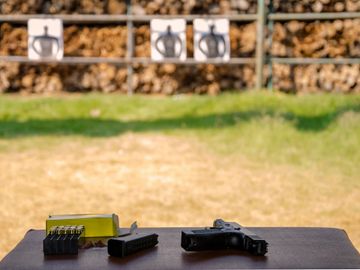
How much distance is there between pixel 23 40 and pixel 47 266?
25.7 ft

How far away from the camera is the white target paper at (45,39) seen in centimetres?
923

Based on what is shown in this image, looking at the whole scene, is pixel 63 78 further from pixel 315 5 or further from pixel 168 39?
pixel 315 5

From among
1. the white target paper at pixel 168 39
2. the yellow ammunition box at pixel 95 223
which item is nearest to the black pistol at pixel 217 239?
the yellow ammunition box at pixel 95 223

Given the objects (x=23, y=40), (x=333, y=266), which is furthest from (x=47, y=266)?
(x=23, y=40)

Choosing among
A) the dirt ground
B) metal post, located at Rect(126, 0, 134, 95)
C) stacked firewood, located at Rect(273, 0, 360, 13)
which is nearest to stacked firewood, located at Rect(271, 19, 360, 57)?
stacked firewood, located at Rect(273, 0, 360, 13)

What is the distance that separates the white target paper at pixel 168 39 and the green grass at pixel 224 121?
2.11 ft

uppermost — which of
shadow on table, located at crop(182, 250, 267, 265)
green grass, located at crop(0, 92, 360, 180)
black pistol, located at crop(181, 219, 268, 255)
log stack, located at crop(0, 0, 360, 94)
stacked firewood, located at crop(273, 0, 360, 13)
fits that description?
stacked firewood, located at crop(273, 0, 360, 13)

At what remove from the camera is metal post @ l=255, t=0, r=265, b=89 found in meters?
9.00

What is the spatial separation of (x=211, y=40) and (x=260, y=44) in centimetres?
55

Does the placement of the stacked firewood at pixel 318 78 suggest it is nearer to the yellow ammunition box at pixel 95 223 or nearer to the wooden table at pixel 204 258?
the wooden table at pixel 204 258

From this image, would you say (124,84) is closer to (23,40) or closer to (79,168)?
(23,40)

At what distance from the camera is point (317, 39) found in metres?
9.34

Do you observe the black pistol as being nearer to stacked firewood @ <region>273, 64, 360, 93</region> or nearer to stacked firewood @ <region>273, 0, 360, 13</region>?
stacked firewood @ <region>273, 64, 360, 93</region>

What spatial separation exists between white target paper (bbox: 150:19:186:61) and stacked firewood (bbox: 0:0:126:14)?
1.92 ft
